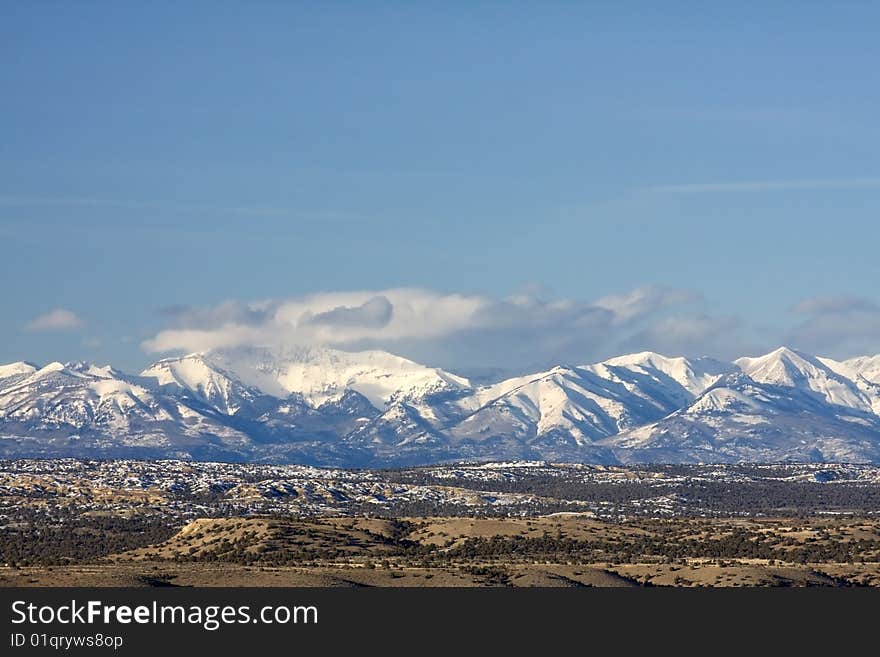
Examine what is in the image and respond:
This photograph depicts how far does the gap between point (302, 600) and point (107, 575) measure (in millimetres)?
46938

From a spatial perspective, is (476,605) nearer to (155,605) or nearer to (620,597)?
(620,597)

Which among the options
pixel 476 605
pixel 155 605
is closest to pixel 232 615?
pixel 155 605

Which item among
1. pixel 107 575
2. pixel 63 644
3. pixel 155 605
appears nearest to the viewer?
pixel 63 644

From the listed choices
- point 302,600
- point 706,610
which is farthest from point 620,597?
point 302,600

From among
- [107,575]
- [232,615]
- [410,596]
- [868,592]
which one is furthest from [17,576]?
[868,592]

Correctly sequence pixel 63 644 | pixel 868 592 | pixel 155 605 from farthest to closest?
1. pixel 868 592
2. pixel 155 605
3. pixel 63 644

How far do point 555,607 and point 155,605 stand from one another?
38348mm

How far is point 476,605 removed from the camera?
156 metres

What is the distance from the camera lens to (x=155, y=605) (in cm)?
13475

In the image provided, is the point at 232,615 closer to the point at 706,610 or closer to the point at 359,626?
the point at 359,626

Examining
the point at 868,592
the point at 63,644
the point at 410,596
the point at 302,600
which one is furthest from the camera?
the point at 868,592

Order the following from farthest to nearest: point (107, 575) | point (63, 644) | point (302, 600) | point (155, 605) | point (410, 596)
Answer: point (107, 575), point (410, 596), point (302, 600), point (155, 605), point (63, 644)

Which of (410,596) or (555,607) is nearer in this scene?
(555,607)

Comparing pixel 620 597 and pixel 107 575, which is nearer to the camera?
pixel 620 597
